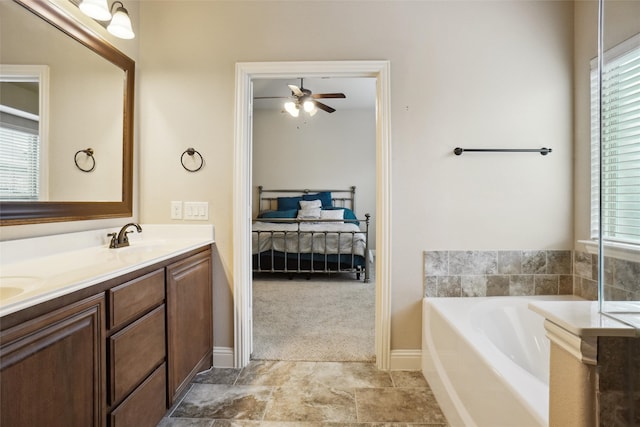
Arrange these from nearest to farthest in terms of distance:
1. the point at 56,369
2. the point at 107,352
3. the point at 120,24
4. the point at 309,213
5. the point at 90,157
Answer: the point at 56,369, the point at 107,352, the point at 120,24, the point at 90,157, the point at 309,213

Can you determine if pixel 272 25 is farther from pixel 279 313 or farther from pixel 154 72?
pixel 279 313

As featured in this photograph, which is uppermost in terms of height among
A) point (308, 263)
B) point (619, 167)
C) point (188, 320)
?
point (619, 167)

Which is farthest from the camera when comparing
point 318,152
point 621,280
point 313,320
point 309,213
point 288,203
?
point 318,152

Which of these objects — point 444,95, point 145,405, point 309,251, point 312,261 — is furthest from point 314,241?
point 145,405

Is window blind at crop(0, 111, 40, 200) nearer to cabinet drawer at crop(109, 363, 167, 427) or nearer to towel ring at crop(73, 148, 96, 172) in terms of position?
towel ring at crop(73, 148, 96, 172)

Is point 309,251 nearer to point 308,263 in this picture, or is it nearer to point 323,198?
point 308,263

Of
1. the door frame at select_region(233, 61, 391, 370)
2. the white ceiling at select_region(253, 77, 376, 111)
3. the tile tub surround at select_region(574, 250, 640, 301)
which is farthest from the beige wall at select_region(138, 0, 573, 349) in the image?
the white ceiling at select_region(253, 77, 376, 111)

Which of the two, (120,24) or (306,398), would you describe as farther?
(306,398)

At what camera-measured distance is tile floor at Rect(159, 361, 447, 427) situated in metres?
1.49

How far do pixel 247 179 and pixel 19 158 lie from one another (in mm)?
1101

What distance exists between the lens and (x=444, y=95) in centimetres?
194

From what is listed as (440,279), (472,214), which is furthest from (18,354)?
(472,214)

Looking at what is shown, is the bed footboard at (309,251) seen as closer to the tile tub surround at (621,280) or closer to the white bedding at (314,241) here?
the white bedding at (314,241)

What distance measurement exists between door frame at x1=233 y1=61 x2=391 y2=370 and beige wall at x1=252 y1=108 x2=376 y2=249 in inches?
152
